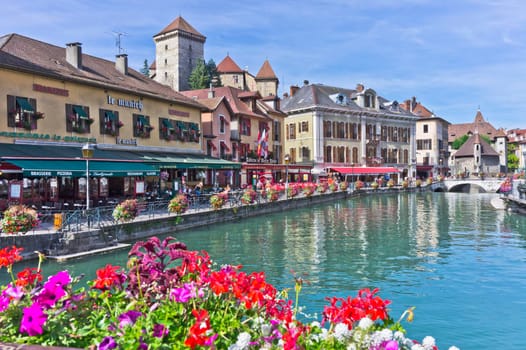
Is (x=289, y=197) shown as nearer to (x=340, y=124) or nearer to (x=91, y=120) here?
(x=91, y=120)

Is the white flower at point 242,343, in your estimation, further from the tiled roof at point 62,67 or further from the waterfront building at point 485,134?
the waterfront building at point 485,134

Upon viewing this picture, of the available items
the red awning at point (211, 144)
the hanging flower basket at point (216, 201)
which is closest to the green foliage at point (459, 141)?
the red awning at point (211, 144)

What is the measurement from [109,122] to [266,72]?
4846cm

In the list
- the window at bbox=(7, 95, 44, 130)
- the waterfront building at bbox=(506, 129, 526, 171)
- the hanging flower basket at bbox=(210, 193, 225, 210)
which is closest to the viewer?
the window at bbox=(7, 95, 44, 130)

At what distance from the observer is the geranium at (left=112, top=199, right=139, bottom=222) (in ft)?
59.1

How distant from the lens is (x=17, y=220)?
14.2 m

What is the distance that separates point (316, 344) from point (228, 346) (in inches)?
28.4

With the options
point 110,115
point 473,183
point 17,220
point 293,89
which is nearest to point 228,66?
point 293,89

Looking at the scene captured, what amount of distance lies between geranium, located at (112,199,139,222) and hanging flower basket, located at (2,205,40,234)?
374 cm

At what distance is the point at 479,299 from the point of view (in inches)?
437

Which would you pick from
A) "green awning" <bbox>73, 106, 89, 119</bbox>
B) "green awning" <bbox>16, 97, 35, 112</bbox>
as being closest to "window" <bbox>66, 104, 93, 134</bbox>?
"green awning" <bbox>73, 106, 89, 119</bbox>

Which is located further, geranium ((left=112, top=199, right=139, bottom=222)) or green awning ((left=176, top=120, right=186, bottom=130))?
green awning ((left=176, top=120, right=186, bottom=130))

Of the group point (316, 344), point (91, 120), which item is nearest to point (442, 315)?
point (316, 344)

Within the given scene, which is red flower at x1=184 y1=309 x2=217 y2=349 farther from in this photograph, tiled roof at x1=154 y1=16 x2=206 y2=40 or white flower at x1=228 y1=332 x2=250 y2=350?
tiled roof at x1=154 y1=16 x2=206 y2=40
